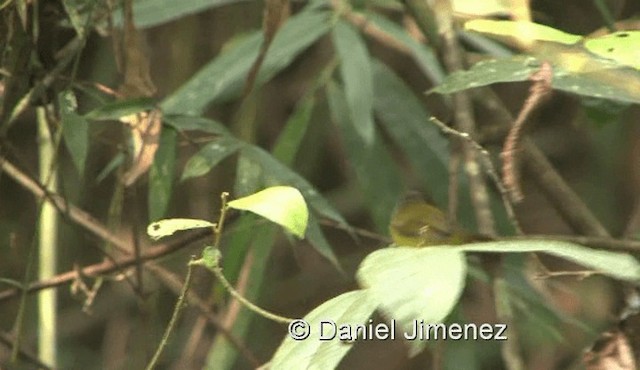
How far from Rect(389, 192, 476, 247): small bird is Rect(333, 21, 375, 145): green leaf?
25 centimetres

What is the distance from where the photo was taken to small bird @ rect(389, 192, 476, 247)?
0.65 metres

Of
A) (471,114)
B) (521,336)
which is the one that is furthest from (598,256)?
(521,336)

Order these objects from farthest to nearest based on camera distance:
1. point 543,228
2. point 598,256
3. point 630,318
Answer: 1. point 543,228
2. point 630,318
3. point 598,256

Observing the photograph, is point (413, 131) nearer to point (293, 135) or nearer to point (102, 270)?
point (293, 135)

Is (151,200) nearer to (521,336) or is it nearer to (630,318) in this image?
(630,318)

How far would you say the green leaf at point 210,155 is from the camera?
796mm

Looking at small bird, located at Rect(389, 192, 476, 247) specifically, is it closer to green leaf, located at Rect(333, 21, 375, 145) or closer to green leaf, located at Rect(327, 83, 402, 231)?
green leaf, located at Rect(333, 21, 375, 145)

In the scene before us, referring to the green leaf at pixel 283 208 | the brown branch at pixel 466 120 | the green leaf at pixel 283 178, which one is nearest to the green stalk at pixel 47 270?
the green leaf at pixel 283 178

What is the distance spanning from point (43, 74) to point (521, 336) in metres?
0.62

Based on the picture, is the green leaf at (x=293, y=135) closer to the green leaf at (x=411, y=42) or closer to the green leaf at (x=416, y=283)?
the green leaf at (x=411, y=42)

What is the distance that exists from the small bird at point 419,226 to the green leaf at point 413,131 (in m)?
0.34

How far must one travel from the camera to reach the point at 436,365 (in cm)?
73

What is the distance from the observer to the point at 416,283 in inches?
18.7

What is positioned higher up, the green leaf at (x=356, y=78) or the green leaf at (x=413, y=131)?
the green leaf at (x=356, y=78)
